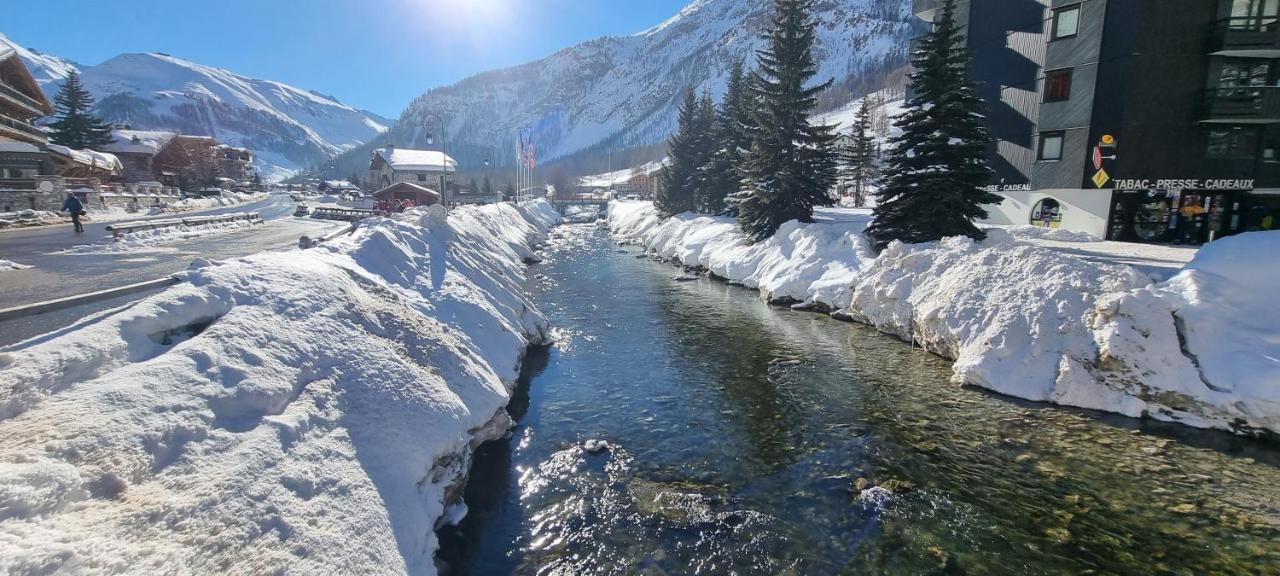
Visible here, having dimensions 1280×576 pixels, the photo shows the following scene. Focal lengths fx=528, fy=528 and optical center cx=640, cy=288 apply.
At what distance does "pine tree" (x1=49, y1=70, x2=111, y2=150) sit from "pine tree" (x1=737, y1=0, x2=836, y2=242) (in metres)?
74.0

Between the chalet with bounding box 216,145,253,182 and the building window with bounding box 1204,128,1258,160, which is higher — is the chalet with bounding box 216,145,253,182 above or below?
above

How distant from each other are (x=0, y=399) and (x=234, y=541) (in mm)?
2476

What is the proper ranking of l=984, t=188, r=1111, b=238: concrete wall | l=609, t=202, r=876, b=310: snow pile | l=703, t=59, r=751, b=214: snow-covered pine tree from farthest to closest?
l=703, t=59, r=751, b=214: snow-covered pine tree → l=984, t=188, r=1111, b=238: concrete wall → l=609, t=202, r=876, b=310: snow pile

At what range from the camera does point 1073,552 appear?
720cm

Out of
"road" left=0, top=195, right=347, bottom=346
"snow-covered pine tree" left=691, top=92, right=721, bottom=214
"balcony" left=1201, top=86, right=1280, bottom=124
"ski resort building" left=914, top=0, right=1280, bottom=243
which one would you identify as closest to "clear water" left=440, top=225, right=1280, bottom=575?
"road" left=0, top=195, right=347, bottom=346

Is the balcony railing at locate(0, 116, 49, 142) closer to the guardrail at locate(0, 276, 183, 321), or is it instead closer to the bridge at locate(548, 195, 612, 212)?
the guardrail at locate(0, 276, 183, 321)

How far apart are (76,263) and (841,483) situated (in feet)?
79.5

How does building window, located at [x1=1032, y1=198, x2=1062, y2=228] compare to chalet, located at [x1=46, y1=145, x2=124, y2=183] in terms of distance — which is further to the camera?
chalet, located at [x1=46, y1=145, x2=124, y2=183]

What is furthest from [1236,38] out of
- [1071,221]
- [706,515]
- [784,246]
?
[706,515]

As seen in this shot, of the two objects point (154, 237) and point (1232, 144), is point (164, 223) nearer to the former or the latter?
point (154, 237)

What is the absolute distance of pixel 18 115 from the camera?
1339 inches

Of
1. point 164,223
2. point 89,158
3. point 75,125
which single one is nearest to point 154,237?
point 164,223

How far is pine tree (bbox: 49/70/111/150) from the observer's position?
57969 millimetres

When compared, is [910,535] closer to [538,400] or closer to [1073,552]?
[1073,552]
